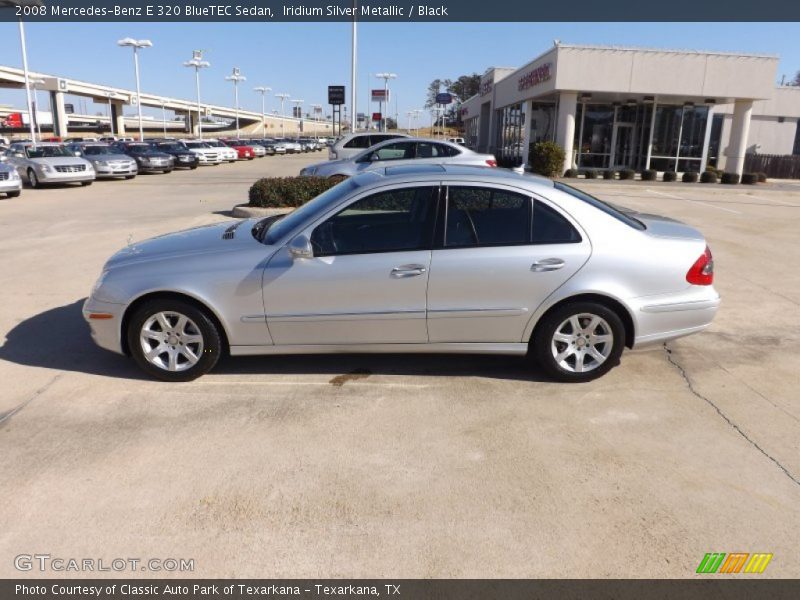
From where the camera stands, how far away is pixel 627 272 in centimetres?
471

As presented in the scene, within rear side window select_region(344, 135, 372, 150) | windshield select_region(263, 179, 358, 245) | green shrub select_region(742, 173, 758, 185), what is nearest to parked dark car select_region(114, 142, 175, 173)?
rear side window select_region(344, 135, 372, 150)

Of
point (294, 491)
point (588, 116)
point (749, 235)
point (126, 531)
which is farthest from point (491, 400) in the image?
point (588, 116)

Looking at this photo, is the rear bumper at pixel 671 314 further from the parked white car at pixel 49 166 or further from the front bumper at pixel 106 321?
the parked white car at pixel 49 166

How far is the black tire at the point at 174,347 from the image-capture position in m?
4.67

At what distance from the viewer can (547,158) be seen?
1105 inches

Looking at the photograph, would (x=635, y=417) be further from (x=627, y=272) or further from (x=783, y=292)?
(x=783, y=292)

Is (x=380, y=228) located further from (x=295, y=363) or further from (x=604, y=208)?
(x=604, y=208)

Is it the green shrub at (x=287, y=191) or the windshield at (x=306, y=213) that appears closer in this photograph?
the windshield at (x=306, y=213)

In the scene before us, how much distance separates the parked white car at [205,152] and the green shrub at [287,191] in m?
24.5

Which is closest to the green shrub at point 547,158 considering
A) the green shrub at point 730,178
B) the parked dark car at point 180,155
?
the green shrub at point 730,178

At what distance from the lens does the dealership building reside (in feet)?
94.2

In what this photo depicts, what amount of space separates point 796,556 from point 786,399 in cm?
203
